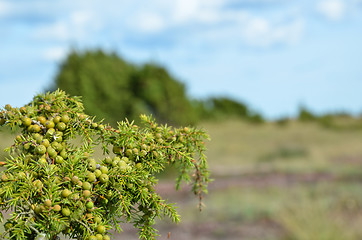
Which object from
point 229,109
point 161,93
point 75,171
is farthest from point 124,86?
point 229,109

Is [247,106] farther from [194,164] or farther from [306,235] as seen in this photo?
[194,164]

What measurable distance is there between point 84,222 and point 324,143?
3101cm

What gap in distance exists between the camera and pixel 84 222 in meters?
1.61

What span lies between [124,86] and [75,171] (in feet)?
68.0

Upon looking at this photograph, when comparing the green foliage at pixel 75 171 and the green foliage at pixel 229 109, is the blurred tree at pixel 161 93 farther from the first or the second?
the green foliage at pixel 229 109

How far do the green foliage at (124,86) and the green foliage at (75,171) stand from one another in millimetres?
18158

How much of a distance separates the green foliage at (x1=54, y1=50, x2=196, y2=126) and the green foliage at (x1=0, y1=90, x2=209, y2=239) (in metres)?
18.2

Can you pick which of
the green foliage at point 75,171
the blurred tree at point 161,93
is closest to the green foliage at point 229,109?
the blurred tree at point 161,93

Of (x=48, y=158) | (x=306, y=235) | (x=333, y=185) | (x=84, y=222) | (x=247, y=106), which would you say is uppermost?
(x=247, y=106)

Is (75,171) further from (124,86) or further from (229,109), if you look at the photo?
(229,109)

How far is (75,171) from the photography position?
5.18ft

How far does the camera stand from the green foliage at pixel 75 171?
1556mm

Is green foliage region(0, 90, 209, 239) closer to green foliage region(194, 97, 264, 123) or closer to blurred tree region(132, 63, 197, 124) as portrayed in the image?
blurred tree region(132, 63, 197, 124)

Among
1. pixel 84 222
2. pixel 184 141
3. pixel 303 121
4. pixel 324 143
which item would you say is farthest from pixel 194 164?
pixel 303 121
